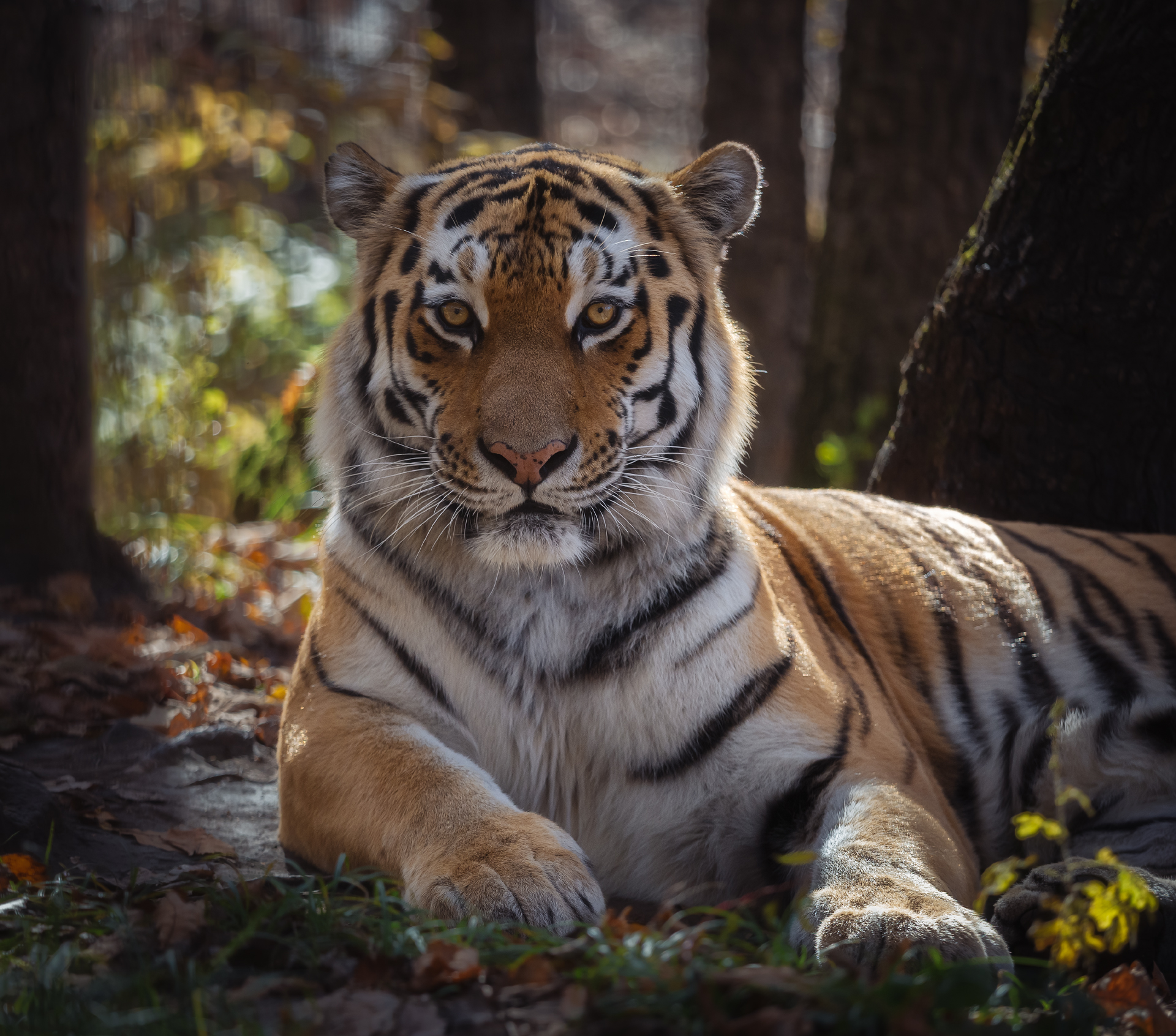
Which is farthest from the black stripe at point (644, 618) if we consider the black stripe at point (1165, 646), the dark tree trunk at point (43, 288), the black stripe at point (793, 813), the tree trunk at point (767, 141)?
the tree trunk at point (767, 141)

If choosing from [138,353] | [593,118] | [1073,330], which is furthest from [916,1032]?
[593,118]

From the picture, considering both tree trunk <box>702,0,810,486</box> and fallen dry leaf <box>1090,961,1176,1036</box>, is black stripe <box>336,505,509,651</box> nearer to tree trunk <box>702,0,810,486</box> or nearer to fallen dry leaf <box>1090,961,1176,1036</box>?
fallen dry leaf <box>1090,961,1176,1036</box>

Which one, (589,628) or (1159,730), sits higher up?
(589,628)

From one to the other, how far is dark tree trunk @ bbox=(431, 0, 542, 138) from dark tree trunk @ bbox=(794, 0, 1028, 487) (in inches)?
138

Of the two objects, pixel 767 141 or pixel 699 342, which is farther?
pixel 767 141

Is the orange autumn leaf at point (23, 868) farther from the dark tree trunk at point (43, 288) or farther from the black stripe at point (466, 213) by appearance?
the dark tree trunk at point (43, 288)

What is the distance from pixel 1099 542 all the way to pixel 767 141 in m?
4.74

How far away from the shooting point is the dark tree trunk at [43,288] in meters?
4.11

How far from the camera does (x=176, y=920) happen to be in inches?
73.4

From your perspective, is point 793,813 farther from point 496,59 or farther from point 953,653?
point 496,59

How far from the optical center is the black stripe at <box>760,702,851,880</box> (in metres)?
2.43

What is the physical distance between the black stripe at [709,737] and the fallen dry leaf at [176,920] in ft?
3.02

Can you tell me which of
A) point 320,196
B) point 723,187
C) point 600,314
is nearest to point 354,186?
point 600,314

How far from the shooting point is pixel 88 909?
1.97m
